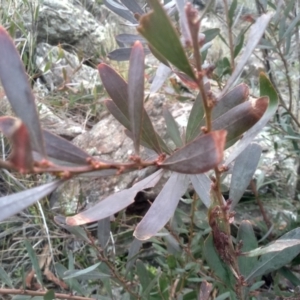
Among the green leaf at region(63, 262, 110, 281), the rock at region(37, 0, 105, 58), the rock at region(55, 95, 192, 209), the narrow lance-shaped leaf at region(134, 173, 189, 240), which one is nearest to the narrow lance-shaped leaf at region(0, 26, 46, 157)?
the narrow lance-shaped leaf at region(134, 173, 189, 240)

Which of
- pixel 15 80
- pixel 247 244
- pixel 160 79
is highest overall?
pixel 15 80

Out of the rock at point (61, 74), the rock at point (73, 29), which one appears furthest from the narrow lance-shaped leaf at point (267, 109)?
the rock at point (73, 29)

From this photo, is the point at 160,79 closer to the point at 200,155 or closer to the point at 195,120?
the point at 195,120

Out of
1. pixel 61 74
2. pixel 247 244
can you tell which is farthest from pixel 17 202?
pixel 61 74

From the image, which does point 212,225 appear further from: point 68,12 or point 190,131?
point 68,12

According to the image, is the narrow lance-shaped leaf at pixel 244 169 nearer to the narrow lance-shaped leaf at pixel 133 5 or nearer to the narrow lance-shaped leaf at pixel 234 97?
the narrow lance-shaped leaf at pixel 234 97

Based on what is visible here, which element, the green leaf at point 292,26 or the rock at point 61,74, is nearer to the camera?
the green leaf at point 292,26

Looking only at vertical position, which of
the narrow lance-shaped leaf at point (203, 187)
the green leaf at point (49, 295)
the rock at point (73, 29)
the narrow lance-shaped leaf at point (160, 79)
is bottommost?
the rock at point (73, 29)
